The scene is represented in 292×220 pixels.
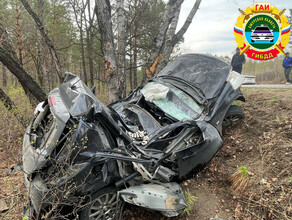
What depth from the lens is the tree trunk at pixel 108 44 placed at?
5.16 meters

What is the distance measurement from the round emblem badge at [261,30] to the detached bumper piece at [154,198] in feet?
22.3

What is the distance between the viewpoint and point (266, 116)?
15.1ft

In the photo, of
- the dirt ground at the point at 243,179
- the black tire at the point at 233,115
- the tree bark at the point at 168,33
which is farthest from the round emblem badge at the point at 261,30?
the black tire at the point at 233,115

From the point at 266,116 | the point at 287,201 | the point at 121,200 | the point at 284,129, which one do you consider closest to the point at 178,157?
the point at 121,200

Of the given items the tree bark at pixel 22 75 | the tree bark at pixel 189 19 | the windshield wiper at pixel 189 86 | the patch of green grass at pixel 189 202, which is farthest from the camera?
the tree bark at pixel 189 19

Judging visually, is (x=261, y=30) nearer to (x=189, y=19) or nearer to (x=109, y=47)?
(x=189, y=19)

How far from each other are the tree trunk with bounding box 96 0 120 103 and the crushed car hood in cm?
157

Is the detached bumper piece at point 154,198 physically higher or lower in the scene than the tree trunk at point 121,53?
lower

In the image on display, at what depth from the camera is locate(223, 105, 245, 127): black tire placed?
437cm

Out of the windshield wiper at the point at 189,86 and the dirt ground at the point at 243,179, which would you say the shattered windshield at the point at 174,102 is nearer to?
the windshield wiper at the point at 189,86

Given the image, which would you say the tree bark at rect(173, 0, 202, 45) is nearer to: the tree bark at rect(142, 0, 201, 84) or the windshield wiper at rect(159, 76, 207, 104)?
the tree bark at rect(142, 0, 201, 84)

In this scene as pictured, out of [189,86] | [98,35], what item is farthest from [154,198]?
[98,35]

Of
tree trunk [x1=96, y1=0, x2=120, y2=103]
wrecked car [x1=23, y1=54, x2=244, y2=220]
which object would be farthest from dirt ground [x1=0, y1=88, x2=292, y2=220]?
tree trunk [x1=96, y1=0, x2=120, y2=103]

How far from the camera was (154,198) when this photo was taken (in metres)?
2.50
